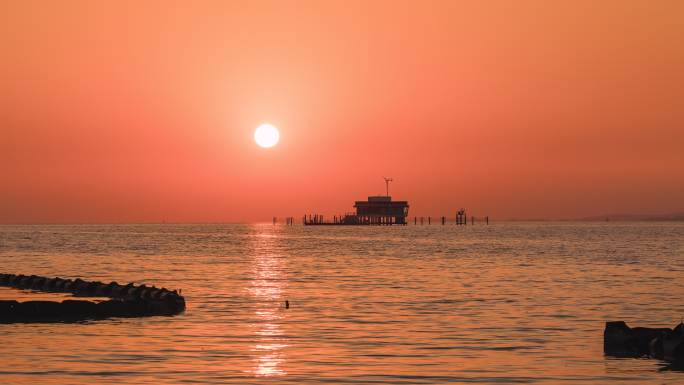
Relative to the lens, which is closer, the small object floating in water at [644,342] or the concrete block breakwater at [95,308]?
the small object floating in water at [644,342]

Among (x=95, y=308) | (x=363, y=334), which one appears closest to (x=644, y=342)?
(x=363, y=334)

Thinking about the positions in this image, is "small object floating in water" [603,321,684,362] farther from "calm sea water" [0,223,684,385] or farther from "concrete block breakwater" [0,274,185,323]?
"concrete block breakwater" [0,274,185,323]

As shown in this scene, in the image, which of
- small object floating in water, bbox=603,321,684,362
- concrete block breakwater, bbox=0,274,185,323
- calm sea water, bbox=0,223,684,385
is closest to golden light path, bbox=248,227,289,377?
calm sea water, bbox=0,223,684,385

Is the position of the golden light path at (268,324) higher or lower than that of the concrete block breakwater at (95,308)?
lower

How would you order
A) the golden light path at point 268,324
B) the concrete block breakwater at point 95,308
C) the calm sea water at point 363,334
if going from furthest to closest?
the concrete block breakwater at point 95,308, the golden light path at point 268,324, the calm sea water at point 363,334

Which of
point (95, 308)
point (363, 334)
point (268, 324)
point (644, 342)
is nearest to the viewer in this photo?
point (644, 342)

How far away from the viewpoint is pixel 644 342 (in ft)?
118

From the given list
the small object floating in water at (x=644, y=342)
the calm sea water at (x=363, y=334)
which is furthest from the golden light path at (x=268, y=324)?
the small object floating in water at (x=644, y=342)

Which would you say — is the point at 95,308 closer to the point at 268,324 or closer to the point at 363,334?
the point at 268,324

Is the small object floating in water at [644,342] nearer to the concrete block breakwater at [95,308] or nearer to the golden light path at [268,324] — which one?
the golden light path at [268,324]

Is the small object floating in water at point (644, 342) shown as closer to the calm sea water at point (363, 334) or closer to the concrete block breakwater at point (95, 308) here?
the calm sea water at point (363, 334)

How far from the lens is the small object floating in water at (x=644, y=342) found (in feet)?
112

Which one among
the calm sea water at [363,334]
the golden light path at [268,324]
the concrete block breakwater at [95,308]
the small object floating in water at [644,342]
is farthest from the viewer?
the concrete block breakwater at [95,308]

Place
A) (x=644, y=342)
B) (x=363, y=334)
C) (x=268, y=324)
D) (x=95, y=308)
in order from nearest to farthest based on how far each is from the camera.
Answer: (x=644, y=342), (x=363, y=334), (x=268, y=324), (x=95, y=308)
